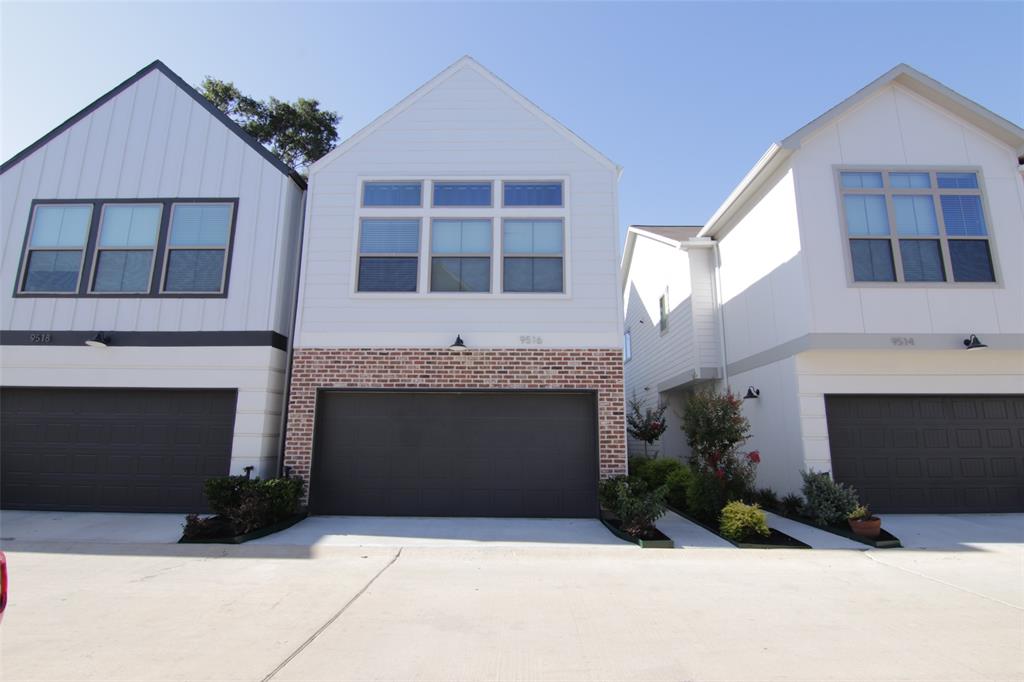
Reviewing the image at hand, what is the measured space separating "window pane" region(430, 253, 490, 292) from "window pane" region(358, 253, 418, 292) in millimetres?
424

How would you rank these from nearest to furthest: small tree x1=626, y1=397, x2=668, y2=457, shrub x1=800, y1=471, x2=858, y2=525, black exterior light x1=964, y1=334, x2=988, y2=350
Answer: shrub x1=800, y1=471, x2=858, y2=525
black exterior light x1=964, y1=334, x2=988, y2=350
small tree x1=626, y1=397, x2=668, y2=457

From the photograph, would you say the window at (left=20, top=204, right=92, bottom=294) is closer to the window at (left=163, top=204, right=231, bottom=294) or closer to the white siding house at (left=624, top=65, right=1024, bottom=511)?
the window at (left=163, top=204, right=231, bottom=294)

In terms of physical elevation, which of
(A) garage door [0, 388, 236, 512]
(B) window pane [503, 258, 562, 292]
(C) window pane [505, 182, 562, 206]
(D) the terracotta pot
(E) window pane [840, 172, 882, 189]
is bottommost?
(D) the terracotta pot

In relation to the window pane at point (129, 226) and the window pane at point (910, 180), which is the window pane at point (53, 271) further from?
the window pane at point (910, 180)

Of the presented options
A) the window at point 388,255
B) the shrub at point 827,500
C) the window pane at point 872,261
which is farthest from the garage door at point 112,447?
the window pane at point 872,261

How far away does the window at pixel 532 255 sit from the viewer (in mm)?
10047

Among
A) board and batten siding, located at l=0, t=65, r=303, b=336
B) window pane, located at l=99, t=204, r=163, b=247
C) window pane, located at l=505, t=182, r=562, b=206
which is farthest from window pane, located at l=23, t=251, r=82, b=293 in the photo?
window pane, located at l=505, t=182, r=562, b=206

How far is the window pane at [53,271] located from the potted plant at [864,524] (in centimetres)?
1421

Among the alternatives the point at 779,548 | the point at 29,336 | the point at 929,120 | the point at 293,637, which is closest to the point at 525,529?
the point at 779,548

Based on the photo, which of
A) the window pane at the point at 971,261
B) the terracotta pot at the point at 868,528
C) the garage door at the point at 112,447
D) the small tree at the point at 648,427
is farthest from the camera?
the small tree at the point at 648,427

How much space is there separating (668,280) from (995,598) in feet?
37.4

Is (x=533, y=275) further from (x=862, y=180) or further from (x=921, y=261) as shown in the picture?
(x=921, y=261)

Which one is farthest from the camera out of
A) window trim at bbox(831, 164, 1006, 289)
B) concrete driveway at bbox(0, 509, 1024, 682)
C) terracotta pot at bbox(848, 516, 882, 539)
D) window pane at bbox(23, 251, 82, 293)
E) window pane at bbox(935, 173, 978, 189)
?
window pane at bbox(935, 173, 978, 189)

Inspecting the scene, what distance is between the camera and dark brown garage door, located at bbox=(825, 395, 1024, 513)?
32.0 feet
